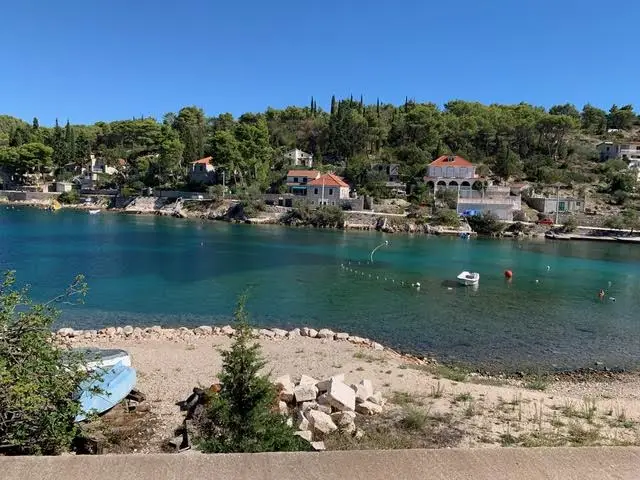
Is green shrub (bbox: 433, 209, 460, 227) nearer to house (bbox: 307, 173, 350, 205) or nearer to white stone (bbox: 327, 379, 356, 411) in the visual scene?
house (bbox: 307, 173, 350, 205)

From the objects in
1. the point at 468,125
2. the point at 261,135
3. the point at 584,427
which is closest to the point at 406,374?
the point at 584,427

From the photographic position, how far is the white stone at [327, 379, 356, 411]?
11.2 m

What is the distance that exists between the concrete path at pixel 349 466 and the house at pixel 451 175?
77.3 meters

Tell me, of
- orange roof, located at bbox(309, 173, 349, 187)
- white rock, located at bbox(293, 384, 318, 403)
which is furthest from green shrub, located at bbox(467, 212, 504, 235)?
white rock, located at bbox(293, 384, 318, 403)

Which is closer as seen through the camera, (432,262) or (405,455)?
(405,455)

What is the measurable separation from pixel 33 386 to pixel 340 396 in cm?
681

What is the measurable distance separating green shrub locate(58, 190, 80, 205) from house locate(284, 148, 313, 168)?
3884 cm

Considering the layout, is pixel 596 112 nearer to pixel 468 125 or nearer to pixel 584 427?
pixel 468 125

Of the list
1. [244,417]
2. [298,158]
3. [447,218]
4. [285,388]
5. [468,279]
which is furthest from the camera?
[298,158]

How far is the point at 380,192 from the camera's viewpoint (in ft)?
261

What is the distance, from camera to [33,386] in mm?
6121

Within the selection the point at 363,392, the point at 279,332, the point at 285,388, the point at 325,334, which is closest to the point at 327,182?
the point at 279,332

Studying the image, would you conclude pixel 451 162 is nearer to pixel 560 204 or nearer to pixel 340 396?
pixel 560 204

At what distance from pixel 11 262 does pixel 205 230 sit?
2896cm
